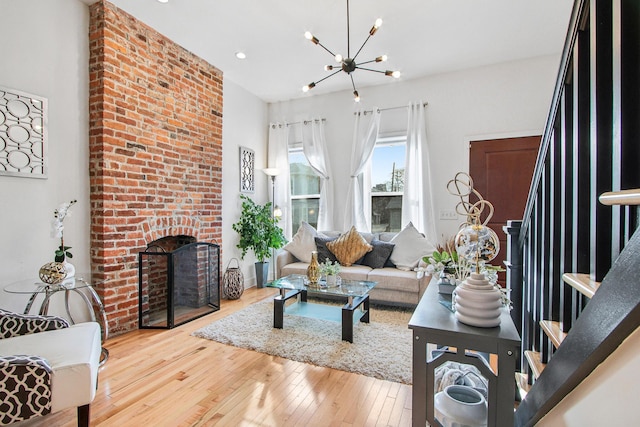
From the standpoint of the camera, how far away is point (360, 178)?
15.7 feet

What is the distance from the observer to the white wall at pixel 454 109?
3.84m

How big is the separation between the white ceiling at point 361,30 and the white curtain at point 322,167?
3.25ft

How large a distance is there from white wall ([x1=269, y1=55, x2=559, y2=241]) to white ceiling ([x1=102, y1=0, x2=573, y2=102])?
196 mm

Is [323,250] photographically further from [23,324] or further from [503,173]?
[23,324]

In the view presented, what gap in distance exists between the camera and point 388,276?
3.59m

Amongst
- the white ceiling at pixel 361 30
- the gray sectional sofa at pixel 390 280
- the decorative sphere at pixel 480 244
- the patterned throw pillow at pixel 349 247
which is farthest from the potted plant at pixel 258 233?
the decorative sphere at pixel 480 244

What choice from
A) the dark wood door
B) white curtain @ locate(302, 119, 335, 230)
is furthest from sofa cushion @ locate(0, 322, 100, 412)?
the dark wood door

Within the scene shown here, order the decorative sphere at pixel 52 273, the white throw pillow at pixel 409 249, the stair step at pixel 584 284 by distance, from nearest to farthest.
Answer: the stair step at pixel 584 284, the decorative sphere at pixel 52 273, the white throw pillow at pixel 409 249

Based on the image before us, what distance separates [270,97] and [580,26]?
4568 millimetres

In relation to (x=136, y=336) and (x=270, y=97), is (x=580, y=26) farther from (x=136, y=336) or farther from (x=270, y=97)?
(x=270, y=97)

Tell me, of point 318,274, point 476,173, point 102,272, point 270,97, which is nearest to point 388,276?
point 318,274

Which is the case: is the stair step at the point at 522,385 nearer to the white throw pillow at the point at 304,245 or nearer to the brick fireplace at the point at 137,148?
the white throw pillow at the point at 304,245

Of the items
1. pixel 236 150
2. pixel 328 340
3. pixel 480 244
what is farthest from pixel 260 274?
pixel 480 244

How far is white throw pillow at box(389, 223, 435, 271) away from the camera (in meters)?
3.82
